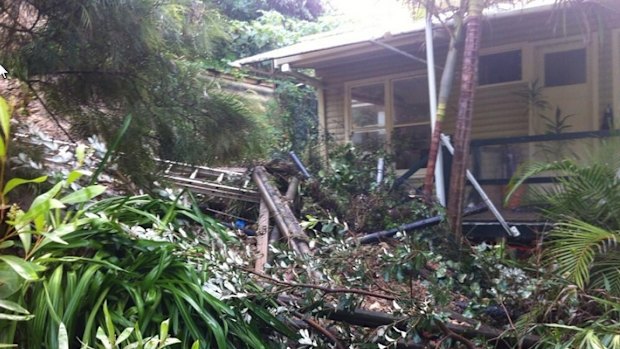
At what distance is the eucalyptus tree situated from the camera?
3607 millimetres

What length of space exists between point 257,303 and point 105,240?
736 mm

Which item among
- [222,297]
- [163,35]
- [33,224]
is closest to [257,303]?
[222,297]

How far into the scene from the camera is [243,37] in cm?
1497

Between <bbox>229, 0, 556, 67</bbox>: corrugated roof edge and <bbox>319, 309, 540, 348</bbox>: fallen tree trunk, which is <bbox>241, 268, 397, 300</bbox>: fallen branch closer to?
<bbox>319, 309, 540, 348</bbox>: fallen tree trunk

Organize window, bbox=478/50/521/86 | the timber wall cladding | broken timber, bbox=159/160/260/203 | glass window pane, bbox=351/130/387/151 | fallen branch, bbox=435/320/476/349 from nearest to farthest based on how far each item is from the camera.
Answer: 1. fallen branch, bbox=435/320/476/349
2. broken timber, bbox=159/160/260/203
3. the timber wall cladding
4. window, bbox=478/50/521/86
5. glass window pane, bbox=351/130/387/151

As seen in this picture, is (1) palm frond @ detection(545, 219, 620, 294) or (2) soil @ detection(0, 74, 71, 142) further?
(2) soil @ detection(0, 74, 71, 142)

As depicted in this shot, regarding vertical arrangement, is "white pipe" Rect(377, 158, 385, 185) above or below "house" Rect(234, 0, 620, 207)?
below

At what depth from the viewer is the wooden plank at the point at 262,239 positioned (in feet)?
10.3

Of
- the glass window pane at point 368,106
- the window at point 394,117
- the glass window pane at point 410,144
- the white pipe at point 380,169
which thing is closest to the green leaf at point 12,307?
Answer: the white pipe at point 380,169

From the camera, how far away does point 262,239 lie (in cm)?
412

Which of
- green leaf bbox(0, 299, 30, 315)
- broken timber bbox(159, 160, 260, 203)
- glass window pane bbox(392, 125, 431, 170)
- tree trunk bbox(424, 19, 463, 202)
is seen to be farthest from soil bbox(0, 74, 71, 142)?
glass window pane bbox(392, 125, 431, 170)

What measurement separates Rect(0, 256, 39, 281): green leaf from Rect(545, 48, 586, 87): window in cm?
797

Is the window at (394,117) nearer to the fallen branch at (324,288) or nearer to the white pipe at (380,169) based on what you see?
the white pipe at (380,169)

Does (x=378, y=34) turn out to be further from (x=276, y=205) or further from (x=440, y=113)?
(x=276, y=205)
